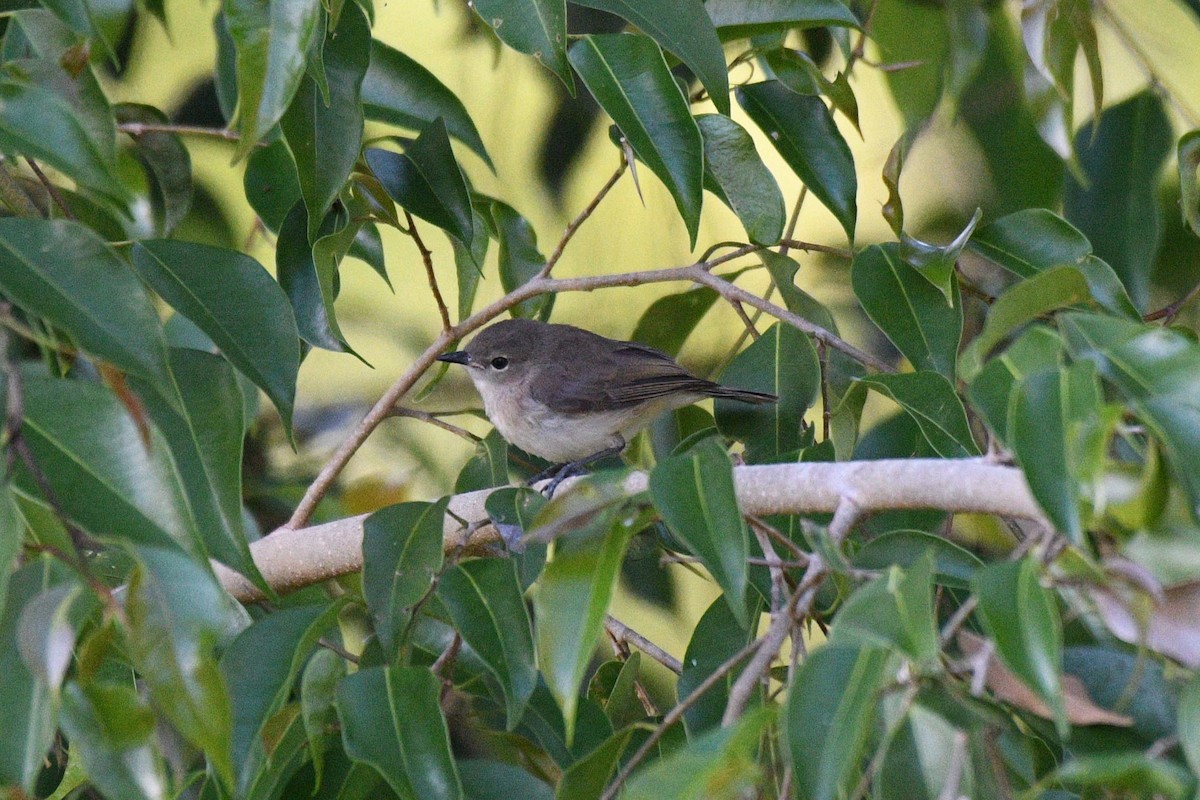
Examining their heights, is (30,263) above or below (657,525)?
above

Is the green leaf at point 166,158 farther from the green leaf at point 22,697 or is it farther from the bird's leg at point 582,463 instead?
the bird's leg at point 582,463

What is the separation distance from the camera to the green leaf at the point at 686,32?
1781 mm

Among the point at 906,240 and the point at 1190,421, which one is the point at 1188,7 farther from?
the point at 1190,421

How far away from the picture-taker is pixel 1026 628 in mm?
1014

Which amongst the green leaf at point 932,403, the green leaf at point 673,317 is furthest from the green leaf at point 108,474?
the green leaf at point 673,317

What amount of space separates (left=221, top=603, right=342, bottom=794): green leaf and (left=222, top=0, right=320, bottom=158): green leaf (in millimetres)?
542

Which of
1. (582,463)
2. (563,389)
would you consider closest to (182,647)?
(582,463)

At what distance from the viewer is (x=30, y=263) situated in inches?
48.4

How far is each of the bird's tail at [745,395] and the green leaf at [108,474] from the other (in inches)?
48.6

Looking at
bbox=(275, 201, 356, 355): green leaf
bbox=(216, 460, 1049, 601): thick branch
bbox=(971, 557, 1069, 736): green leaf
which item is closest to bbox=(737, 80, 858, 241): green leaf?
bbox=(216, 460, 1049, 601): thick branch

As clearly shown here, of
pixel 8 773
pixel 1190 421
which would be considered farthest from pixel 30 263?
pixel 1190 421

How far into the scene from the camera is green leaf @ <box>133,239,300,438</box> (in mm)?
1641

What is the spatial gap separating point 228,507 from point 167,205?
2.82ft

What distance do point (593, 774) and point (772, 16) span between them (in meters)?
1.24
